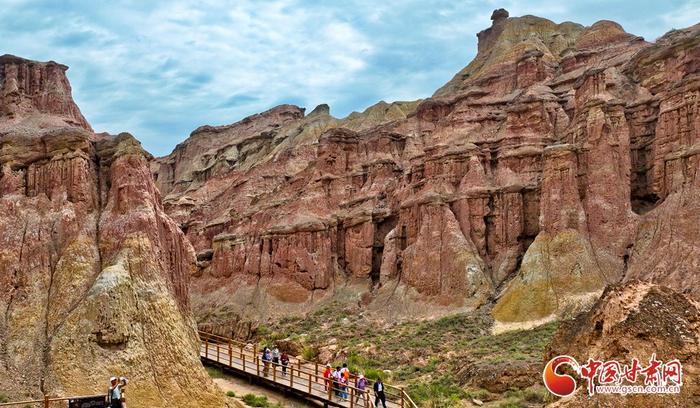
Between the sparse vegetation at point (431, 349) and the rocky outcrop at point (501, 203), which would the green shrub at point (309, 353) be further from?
the rocky outcrop at point (501, 203)

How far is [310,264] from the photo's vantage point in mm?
62562

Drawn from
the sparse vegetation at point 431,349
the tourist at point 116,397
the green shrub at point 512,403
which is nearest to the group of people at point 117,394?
the tourist at point 116,397

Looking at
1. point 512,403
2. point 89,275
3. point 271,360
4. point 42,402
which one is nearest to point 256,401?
point 271,360

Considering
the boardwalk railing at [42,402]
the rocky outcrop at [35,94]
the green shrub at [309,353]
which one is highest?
the rocky outcrop at [35,94]

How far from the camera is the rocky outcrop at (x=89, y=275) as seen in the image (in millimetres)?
19094

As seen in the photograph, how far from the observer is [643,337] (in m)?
12.6

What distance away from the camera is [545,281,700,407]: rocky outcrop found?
12.1 m

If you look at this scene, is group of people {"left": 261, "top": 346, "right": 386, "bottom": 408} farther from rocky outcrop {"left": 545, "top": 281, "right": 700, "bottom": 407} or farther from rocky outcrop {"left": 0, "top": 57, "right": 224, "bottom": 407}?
rocky outcrop {"left": 545, "top": 281, "right": 700, "bottom": 407}

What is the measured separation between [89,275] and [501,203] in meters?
39.3

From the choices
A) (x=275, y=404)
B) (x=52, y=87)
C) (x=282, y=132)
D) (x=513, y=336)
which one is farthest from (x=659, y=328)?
(x=282, y=132)

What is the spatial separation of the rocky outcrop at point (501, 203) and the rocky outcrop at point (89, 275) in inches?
1071

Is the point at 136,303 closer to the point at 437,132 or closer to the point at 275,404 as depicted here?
the point at 275,404

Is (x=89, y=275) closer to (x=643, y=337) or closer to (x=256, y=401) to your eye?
(x=256, y=401)

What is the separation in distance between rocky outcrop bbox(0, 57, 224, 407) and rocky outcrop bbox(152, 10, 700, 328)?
27.2m
